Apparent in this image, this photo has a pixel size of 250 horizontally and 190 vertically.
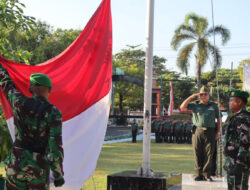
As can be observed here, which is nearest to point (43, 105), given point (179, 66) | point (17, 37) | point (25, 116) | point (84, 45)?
point (25, 116)

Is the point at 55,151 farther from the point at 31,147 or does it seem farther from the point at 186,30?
the point at 186,30

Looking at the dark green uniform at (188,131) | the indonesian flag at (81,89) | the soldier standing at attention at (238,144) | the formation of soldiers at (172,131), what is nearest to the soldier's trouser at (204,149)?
the indonesian flag at (81,89)

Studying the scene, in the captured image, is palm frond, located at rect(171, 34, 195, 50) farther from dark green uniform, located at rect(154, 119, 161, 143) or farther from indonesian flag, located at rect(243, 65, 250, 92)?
indonesian flag, located at rect(243, 65, 250, 92)

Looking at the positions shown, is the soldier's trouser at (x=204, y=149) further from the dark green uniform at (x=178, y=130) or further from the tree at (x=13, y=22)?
the dark green uniform at (x=178, y=130)

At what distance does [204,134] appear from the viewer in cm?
705

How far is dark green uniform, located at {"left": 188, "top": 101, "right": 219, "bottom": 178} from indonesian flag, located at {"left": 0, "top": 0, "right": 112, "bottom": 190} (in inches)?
92.6

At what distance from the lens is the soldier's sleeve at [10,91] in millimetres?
3333

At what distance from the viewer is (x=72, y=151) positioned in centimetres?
472

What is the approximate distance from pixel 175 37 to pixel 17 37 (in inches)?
572

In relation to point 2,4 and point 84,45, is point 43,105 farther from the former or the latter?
point 2,4

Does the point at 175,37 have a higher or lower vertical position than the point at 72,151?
higher

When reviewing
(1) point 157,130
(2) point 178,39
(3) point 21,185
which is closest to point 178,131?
(1) point 157,130

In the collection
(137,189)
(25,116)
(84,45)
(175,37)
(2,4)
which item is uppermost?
(175,37)

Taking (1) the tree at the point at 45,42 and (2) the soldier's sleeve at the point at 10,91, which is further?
(1) the tree at the point at 45,42
